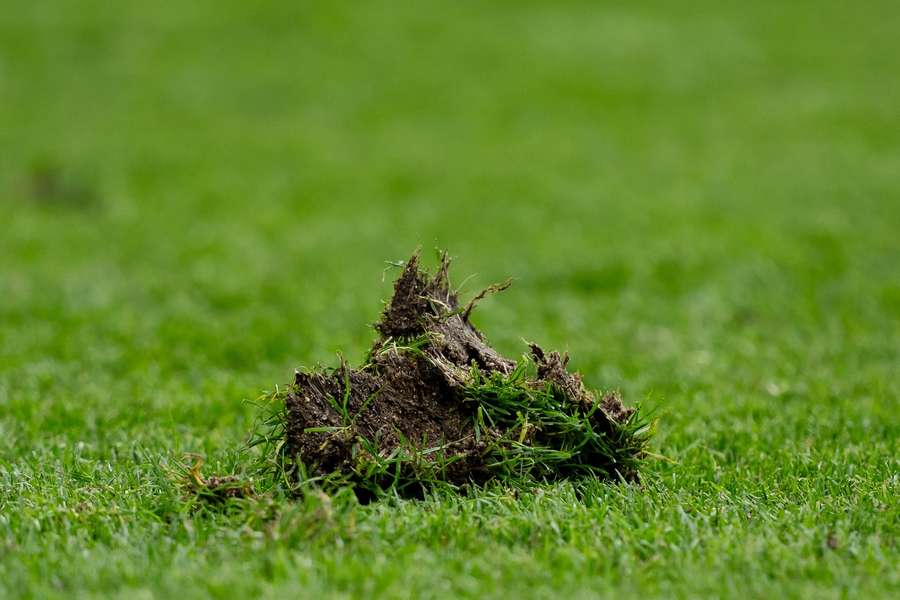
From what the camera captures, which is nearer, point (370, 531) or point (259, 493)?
point (370, 531)

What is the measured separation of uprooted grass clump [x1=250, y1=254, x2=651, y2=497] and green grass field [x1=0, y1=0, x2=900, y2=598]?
16 cm

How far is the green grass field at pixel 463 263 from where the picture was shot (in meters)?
3.76

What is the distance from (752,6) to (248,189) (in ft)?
47.5

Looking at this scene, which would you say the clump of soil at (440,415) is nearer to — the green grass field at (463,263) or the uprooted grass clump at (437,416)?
the uprooted grass clump at (437,416)

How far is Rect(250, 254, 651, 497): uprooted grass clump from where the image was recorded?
4137mm

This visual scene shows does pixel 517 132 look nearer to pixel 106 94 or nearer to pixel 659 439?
pixel 106 94

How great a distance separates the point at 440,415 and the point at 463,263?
617cm

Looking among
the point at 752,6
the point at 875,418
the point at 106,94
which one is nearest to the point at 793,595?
the point at 875,418

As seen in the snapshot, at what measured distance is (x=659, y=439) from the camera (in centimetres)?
534

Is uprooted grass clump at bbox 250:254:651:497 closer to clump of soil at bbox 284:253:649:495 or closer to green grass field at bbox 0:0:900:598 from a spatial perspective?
clump of soil at bbox 284:253:649:495

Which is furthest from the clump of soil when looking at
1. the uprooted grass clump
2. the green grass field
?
the green grass field

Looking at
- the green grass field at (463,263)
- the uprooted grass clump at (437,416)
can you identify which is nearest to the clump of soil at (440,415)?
the uprooted grass clump at (437,416)

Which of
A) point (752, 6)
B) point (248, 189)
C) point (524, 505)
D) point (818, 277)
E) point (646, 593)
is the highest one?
point (752, 6)

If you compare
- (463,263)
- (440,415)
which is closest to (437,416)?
(440,415)
